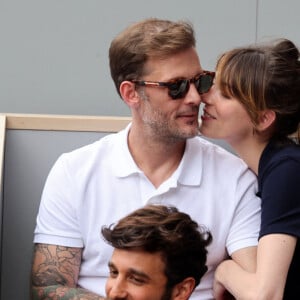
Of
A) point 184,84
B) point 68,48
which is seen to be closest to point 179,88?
point 184,84

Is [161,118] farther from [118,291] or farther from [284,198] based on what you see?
[118,291]

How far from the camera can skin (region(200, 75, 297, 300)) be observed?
2.62m

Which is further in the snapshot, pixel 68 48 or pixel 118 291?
pixel 68 48

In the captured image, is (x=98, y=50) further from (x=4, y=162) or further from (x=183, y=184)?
(x=183, y=184)

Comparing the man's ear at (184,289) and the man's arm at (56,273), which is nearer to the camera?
the man's ear at (184,289)

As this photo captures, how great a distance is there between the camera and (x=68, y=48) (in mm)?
3551

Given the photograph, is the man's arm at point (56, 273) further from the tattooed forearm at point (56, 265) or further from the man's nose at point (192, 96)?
the man's nose at point (192, 96)

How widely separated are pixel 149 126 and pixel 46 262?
1.67 feet

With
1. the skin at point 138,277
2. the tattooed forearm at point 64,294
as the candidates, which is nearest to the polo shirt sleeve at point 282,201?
the skin at point 138,277

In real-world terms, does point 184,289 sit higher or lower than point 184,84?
lower

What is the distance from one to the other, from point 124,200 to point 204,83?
1.41 ft

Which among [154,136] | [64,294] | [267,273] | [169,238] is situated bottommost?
[64,294]

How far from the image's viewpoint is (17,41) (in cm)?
351

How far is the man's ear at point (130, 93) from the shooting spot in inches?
111
